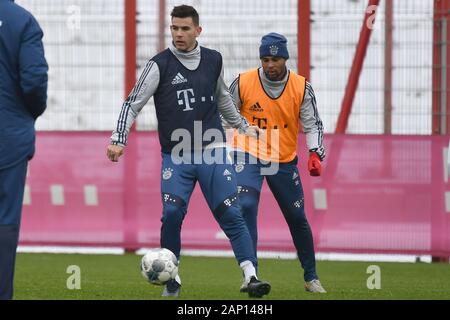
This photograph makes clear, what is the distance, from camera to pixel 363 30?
15977 mm

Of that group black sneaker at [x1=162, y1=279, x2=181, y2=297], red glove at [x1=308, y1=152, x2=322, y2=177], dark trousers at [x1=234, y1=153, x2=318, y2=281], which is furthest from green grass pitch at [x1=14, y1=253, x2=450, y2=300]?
red glove at [x1=308, y1=152, x2=322, y2=177]

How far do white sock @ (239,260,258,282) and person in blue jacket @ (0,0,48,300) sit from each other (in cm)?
220

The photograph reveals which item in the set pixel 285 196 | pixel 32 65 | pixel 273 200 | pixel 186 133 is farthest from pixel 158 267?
pixel 273 200

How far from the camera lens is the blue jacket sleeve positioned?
27.1 ft

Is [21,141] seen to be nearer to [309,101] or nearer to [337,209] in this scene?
[309,101]

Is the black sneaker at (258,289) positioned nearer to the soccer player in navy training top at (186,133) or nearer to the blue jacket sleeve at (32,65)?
the soccer player in navy training top at (186,133)

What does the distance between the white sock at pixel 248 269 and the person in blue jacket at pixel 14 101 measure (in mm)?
2199

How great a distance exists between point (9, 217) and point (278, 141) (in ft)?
12.0

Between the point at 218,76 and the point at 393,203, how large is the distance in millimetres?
5701

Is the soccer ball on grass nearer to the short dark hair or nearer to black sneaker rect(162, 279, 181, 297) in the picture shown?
black sneaker rect(162, 279, 181, 297)

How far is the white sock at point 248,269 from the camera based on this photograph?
33.1ft
